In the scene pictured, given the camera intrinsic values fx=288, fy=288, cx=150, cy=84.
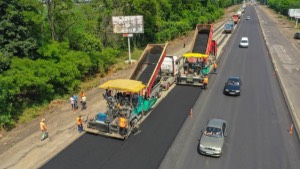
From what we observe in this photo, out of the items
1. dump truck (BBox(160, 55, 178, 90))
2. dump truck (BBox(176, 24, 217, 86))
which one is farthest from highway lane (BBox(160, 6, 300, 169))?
dump truck (BBox(160, 55, 178, 90))

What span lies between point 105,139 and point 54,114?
8055mm

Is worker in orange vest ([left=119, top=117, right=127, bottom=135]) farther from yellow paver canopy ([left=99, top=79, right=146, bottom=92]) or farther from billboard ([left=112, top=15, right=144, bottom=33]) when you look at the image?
billboard ([left=112, top=15, right=144, bottom=33])

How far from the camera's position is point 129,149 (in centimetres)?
1973

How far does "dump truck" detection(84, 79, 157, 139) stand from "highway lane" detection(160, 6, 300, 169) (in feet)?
12.3

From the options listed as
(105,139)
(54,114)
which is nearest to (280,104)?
(105,139)

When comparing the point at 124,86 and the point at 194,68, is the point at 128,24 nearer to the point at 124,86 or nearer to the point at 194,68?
the point at 194,68

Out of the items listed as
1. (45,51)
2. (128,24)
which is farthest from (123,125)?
(128,24)

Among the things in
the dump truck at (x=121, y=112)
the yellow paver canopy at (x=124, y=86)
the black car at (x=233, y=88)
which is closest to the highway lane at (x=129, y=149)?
the dump truck at (x=121, y=112)

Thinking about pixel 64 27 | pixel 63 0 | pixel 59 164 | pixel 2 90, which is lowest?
pixel 59 164

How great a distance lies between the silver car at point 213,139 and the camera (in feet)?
60.0

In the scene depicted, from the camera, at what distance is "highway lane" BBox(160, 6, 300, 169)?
708 inches

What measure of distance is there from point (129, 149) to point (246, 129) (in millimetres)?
9150

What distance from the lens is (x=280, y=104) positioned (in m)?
27.1

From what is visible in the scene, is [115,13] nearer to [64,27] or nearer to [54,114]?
[64,27]
